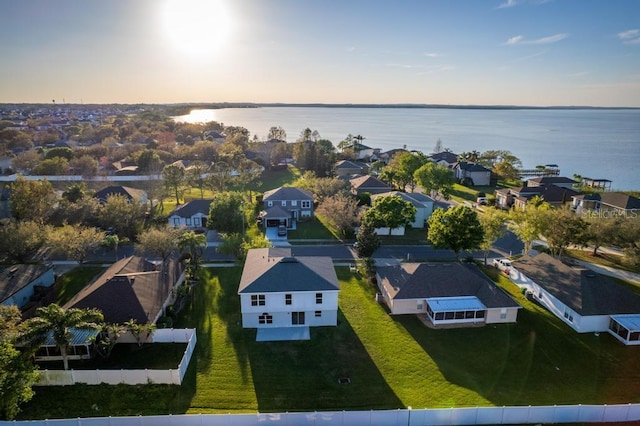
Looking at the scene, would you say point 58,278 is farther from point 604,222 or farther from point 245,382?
point 604,222

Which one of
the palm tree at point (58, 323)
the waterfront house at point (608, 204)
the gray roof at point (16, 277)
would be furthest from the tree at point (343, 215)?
the waterfront house at point (608, 204)

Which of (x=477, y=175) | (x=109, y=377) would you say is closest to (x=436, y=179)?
(x=477, y=175)

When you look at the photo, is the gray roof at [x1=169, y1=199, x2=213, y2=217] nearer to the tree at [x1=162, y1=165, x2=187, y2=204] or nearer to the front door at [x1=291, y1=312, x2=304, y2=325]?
the tree at [x1=162, y1=165, x2=187, y2=204]

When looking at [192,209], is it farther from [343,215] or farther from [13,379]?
[13,379]

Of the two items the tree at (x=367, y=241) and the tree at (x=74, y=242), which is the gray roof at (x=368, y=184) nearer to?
the tree at (x=367, y=241)

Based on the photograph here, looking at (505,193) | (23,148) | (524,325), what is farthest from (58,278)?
(23,148)
